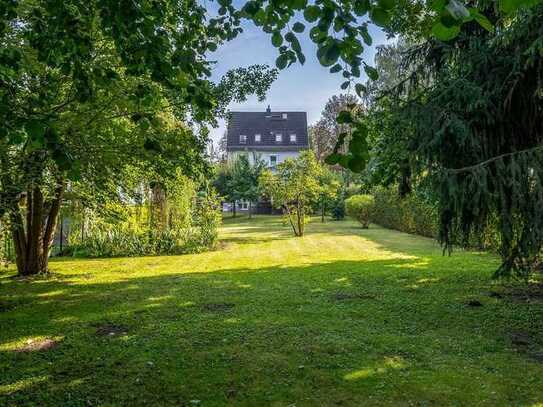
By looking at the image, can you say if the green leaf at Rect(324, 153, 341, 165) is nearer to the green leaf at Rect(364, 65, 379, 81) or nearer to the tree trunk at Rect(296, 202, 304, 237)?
the green leaf at Rect(364, 65, 379, 81)

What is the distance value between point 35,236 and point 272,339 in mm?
7346

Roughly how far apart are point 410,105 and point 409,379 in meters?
3.68

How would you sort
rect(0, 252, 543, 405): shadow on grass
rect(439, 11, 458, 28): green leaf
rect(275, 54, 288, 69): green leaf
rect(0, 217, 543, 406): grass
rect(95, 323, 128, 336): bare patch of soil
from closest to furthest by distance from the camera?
rect(439, 11, 458, 28): green leaf < rect(275, 54, 288, 69): green leaf < rect(0, 217, 543, 406): grass < rect(0, 252, 543, 405): shadow on grass < rect(95, 323, 128, 336): bare patch of soil

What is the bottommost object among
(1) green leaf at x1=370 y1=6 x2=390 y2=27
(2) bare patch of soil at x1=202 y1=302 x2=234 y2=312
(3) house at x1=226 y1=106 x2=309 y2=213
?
(2) bare patch of soil at x1=202 y1=302 x2=234 y2=312

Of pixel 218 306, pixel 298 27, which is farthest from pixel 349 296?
pixel 298 27

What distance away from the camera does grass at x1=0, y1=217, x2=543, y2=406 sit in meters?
3.89

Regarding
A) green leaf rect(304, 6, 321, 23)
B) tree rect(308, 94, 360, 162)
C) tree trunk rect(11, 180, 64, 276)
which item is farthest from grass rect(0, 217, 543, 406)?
tree rect(308, 94, 360, 162)

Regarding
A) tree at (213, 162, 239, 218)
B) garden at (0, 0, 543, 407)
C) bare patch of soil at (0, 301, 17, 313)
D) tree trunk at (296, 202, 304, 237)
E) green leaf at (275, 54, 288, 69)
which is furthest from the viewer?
tree at (213, 162, 239, 218)

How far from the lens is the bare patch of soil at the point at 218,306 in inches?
271

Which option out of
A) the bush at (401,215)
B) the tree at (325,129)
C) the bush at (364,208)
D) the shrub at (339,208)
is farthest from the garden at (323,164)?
the tree at (325,129)

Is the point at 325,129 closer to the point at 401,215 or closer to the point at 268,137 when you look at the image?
the point at 268,137

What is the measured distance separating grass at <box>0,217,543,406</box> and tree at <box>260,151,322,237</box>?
961 cm

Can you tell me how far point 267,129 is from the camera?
4384cm

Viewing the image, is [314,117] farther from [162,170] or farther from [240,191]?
[162,170]
